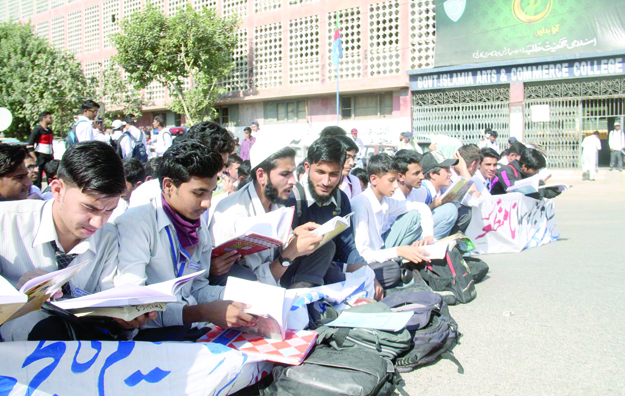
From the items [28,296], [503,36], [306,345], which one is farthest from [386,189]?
[503,36]

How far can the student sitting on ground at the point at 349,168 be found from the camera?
5354 mm

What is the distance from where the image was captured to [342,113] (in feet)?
73.2

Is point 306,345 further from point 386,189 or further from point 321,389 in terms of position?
point 386,189

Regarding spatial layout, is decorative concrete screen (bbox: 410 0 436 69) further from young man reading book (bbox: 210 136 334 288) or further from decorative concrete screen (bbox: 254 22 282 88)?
young man reading book (bbox: 210 136 334 288)

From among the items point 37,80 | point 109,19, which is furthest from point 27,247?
point 109,19

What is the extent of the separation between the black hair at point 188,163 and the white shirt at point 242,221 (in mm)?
509

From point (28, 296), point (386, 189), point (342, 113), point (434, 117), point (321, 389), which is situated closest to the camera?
point (28, 296)

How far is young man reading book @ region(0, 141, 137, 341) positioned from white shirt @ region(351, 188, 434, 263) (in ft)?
8.00

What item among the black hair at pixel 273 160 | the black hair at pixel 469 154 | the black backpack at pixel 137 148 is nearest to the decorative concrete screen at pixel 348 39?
the black backpack at pixel 137 148

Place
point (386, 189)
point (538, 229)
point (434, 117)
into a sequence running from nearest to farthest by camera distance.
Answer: point (386, 189)
point (538, 229)
point (434, 117)

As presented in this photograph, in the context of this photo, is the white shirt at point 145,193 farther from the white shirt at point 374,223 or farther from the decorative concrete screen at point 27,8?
the decorative concrete screen at point 27,8

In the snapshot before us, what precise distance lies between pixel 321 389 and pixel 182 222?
1079 millimetres

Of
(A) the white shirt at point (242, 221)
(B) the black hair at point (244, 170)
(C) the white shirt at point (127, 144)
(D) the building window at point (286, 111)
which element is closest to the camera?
(A) the white shirt at point (242, 221)

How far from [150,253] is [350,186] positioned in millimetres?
3325
